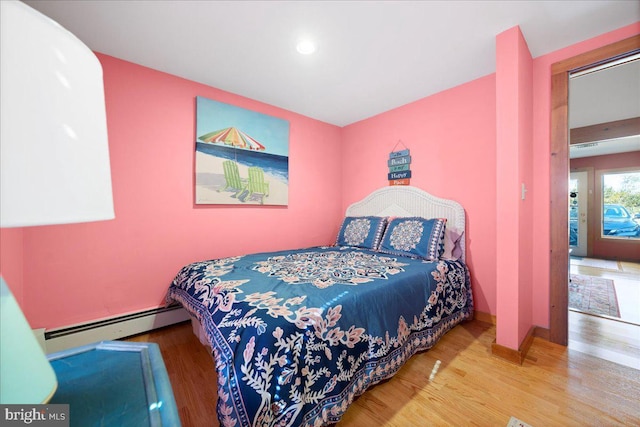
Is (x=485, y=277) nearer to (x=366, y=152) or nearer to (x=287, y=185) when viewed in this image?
(x=366, y=152)

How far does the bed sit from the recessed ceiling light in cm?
178

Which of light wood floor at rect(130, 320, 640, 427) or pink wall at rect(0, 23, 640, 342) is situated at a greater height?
pink wall at rect(0, 23, 640, 342)

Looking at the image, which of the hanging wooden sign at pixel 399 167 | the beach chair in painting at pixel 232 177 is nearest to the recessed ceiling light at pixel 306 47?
the beach chair in painting at pixel 232 177

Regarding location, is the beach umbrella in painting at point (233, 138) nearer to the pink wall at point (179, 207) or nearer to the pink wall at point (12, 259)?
the pink wall at point (179, 207)

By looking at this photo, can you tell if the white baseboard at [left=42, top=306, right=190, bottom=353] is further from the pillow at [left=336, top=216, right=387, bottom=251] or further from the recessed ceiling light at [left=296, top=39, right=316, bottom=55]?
the recessed ceiling light at [left=296, top=39, right=316, bottom=55]

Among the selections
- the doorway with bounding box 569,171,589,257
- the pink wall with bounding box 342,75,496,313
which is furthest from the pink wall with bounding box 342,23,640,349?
the doorway with bounding box 569,171,589,257

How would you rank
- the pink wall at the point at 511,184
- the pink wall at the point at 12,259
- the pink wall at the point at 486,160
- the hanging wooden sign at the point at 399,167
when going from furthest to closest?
the hanging wooden sign at the point at 399,167 → the pink wall at the point at 486,160 → the pink wall at the point at 511,184 → the pink wall at the point at 12,259

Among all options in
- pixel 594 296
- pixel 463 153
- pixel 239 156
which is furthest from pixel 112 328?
pixel 594 296

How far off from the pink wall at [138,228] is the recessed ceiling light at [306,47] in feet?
3.59

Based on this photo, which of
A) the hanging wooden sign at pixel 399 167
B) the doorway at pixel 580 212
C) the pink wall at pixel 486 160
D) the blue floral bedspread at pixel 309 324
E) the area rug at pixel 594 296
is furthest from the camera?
the doorway at pixel 580 212

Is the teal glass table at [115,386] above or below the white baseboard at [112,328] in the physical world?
above

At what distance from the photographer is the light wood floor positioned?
1.30 metres

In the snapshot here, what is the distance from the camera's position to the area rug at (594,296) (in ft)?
8.66

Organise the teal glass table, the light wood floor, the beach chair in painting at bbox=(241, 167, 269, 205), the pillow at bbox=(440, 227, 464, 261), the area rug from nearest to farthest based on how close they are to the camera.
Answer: the teal glass table → the light wood floor → the pillow at bbox=(440, 227, 464, 261) → the area rug → the beach chair in painting at bbox=(241, 167, 269, 205)
